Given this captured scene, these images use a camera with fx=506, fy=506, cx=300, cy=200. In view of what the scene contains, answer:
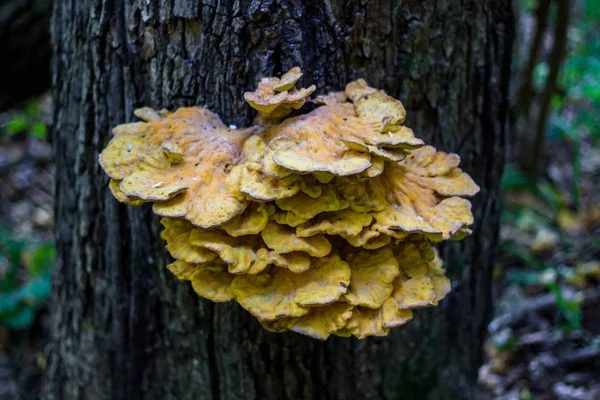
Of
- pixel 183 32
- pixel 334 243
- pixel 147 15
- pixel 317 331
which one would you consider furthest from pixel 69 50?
pixel 317 331

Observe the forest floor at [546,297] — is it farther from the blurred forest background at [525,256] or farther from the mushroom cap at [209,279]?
the mushroom cap at [209,279]

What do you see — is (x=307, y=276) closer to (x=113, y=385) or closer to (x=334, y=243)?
(x=334, y=243)

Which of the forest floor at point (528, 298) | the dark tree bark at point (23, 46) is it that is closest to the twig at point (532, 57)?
the forest floor at point (528, 298)

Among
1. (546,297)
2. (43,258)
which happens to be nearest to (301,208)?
(546,297)

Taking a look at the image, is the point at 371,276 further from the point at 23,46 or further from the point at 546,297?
the point at 23,46

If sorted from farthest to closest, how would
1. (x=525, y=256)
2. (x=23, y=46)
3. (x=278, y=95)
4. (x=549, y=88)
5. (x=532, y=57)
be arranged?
1. (x=532, y=57)
2. (x=549, y=88)
3. (x=525, y=256)
4. (x=23, y=46)
5. (x=278, y=95)

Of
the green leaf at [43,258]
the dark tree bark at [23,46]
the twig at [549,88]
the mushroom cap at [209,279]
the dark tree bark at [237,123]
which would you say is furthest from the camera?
the twig at [549,88]
